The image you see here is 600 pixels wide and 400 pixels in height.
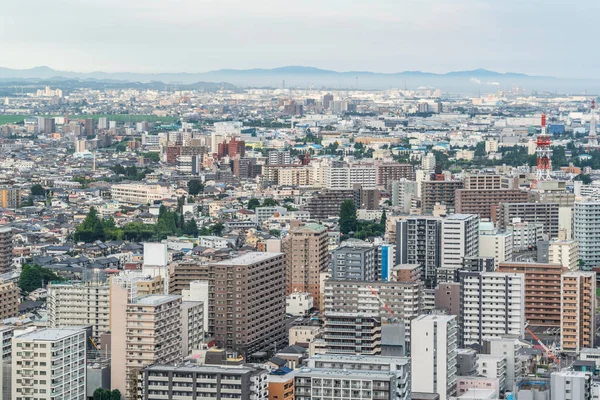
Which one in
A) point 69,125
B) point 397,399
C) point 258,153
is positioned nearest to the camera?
point 397,399

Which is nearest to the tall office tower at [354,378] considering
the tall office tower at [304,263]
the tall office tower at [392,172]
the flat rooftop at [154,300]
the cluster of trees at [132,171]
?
the flat rooftop at [154,300]

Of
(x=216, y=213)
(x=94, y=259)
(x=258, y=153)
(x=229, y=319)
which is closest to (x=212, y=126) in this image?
(x=258, y=153)

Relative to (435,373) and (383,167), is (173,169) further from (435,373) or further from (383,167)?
(435,373)

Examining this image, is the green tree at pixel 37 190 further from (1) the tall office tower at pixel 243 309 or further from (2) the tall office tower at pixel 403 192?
(1) the tall office tower at pixel 243 309

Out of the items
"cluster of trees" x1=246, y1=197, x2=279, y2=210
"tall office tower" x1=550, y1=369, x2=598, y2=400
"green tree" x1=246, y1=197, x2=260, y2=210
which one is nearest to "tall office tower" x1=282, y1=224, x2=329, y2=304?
"tall office tower" x1=550, y1=369, x2=598, y2=400

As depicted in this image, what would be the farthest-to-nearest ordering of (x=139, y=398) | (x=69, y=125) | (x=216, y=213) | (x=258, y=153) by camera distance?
Result: (x=69, y=125) < (x=258, y=153) < (x=216, y=213) < (x=139, y=398)

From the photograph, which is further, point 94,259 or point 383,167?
point 383,167
